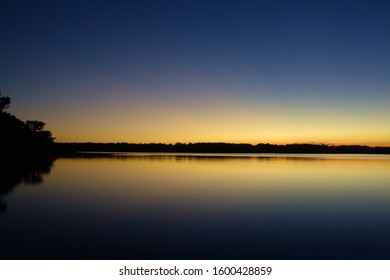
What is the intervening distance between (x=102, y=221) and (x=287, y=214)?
24.7 ft

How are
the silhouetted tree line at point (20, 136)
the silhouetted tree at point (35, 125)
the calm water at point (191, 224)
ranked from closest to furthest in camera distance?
the calm water at point (191, 224) → the silhouetted tree line at point (20, 136) → the silhouetted tree at point (35, 125)

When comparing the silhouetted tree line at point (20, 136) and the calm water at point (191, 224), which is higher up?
the silhouetted tree line at point (20, 136)

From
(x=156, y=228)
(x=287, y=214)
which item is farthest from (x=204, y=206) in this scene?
(x=156, y=228)

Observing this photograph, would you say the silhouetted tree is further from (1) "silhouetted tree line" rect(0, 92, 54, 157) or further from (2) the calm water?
(2) the calm water

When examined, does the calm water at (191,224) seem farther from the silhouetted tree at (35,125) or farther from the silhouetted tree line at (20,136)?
the silhouetted tree at (35,125)

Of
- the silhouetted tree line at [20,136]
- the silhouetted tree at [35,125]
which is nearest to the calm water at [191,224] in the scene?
the silhouetted tree line at [20,136]

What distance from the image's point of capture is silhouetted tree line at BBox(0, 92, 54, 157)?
51.1m

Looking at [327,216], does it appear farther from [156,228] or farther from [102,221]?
[102,221]

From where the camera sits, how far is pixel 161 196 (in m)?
19.1

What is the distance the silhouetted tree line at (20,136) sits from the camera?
51.1 meters

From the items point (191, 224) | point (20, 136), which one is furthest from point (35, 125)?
point (191, 224)

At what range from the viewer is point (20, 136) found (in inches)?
2371

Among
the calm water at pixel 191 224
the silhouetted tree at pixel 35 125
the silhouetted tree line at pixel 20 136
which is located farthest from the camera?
the silhouetted tree at pixel 35 125

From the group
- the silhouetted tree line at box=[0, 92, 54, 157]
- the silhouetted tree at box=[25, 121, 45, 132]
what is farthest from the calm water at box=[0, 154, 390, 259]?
the silhouetted tree at box=[25, 121, 45, 132]
